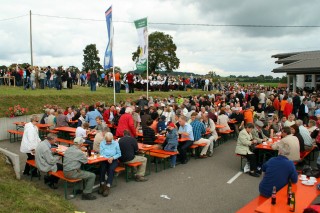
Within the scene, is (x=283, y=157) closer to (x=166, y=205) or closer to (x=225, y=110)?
(x=166, y=205)

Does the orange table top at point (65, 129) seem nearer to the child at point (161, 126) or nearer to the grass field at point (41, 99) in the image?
the child at point (161, 126)

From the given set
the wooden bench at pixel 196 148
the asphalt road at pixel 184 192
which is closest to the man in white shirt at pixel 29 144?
the asphalt road at pixel 184 192

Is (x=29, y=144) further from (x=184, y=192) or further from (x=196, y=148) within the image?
(x=196, y=148)

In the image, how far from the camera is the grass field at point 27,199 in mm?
6371

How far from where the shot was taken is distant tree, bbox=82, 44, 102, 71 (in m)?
74.3

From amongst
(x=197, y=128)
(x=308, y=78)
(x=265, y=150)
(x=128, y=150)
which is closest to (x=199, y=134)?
(x=197, y=128)

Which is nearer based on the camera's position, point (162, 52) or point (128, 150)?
point (128, 150)

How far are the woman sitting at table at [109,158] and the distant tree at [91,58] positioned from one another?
68.0 m

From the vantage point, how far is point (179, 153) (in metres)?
10.6

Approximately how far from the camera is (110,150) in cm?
816

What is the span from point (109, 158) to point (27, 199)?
2138 millimetres

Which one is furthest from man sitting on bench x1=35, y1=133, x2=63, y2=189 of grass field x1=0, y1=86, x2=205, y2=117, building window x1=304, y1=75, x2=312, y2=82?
building window x1=304, y1=75, x2=312, y2=82

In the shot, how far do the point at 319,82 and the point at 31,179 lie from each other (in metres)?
28.0

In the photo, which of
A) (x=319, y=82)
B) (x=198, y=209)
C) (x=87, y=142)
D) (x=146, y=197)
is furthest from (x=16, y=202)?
(x=319, y=82)
